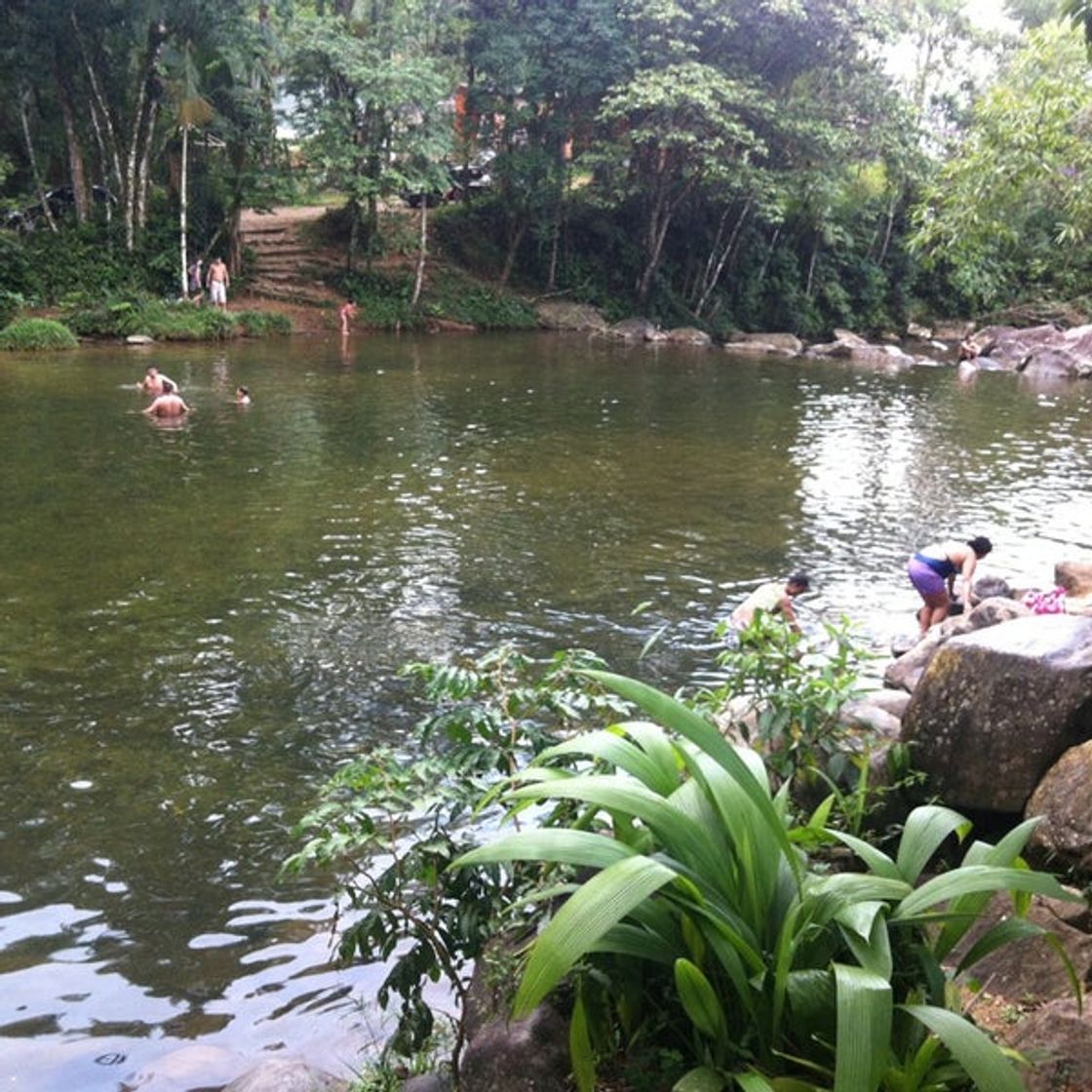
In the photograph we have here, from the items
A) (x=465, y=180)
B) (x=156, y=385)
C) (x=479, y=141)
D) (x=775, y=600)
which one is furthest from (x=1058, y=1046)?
(x=465, y=180)

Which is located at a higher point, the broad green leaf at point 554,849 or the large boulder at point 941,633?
the broad green leaf at point 554,849

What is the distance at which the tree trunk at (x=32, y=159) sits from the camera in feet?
92.0

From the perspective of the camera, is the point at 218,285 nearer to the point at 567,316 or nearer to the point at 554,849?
the point at 567,316

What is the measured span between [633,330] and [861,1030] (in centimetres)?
3398

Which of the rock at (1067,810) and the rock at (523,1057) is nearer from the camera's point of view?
the rock at (523,1057)

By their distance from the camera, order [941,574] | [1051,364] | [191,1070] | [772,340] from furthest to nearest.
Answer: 1. [772,340]
2. [1051,364]
3. [941,574]
4. [191,1070]

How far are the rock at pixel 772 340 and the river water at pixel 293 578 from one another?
11.4 meters

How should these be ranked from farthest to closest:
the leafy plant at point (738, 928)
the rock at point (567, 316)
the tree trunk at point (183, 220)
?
the rock at point (567, 316)
the tree trunk at point (183, 220)
the leafy plant at point (738, 928)

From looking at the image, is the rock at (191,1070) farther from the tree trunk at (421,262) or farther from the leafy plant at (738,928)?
the tree trunk at (421,262)

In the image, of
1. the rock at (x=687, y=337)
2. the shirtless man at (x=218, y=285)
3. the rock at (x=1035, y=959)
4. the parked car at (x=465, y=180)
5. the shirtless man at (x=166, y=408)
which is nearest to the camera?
the rock at (x=1035, y=959)

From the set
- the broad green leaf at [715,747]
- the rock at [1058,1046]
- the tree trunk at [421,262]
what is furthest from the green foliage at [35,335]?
the rock at [1058,1046]

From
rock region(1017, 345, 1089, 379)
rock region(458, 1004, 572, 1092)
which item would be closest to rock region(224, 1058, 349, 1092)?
rock region(458, 1004, 572, 1092)

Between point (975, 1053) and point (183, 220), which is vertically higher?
point (183, 220)

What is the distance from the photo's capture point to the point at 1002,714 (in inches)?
166
